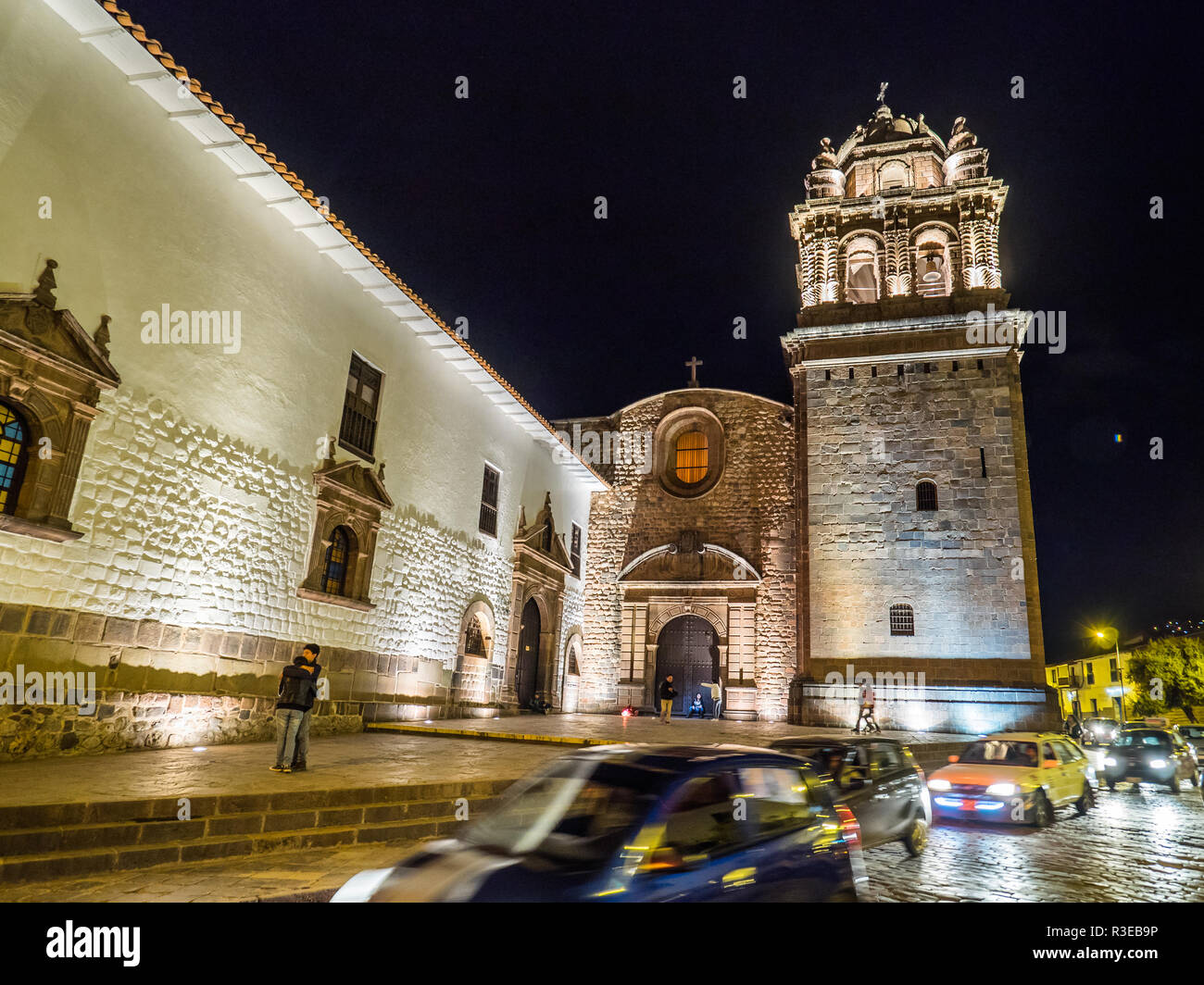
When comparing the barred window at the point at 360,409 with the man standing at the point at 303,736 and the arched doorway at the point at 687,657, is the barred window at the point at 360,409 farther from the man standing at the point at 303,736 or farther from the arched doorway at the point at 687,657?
the arched doorway at the point at 687,657

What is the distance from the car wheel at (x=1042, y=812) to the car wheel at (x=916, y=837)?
101 inches

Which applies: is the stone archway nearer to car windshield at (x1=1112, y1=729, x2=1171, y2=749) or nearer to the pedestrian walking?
the pedestrian walking

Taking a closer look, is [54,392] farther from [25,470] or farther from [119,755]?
[119,755]

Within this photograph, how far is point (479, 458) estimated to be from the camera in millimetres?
17047

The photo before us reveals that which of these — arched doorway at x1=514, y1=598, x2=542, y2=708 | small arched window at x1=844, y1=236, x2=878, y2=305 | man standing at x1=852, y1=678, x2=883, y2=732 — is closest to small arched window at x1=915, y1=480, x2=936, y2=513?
man standing at x1=852, y1=678, x2=883, y2=732

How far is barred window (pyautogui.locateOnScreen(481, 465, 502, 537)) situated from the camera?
17.4 m

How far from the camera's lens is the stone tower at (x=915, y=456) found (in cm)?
1809

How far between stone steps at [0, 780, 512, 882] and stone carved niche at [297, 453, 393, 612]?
552cm

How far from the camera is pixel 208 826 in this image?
5867 mm

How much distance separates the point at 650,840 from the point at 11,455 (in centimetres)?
807

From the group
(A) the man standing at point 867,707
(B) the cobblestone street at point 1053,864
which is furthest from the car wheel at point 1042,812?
(A) the man standing at point 867,707

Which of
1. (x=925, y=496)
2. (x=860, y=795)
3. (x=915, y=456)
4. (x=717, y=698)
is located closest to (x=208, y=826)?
(x=860, y=795)

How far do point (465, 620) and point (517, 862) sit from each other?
13.3 meters

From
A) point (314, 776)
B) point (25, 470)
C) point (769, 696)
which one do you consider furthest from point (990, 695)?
point (25, 470)
